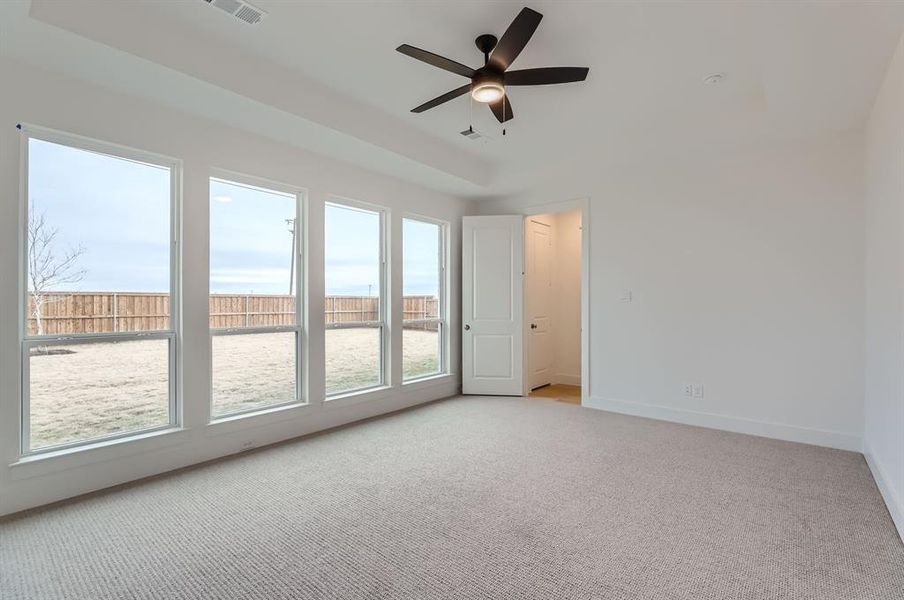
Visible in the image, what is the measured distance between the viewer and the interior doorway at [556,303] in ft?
20.5

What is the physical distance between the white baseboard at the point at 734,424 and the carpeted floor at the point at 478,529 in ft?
0.49

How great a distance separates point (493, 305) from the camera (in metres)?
5.84

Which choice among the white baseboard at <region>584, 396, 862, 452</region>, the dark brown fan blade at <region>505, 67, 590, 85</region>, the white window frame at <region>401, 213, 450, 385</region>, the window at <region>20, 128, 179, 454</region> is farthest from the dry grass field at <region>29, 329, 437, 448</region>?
the white baseboard at <region>584, 396, 862, 452</region>

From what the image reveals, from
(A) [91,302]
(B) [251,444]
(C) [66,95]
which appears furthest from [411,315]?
(C) [66,95]

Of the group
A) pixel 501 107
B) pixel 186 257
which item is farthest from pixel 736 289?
pixel 186 257

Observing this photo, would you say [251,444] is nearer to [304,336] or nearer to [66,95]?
[304,336]

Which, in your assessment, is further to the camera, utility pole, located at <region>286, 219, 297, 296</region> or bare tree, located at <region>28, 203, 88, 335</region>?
utility pole, located at <region>286, 219, 297, 296</region>

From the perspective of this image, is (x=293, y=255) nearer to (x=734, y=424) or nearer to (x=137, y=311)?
(x=137, y=311)

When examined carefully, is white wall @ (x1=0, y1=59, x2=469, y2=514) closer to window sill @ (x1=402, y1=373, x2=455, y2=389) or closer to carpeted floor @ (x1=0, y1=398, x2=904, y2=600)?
window sill @ (x1=402, y1=373, x2=455, y2=389)

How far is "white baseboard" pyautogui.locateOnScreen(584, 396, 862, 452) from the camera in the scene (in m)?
3.76

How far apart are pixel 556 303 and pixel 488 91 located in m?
4.44

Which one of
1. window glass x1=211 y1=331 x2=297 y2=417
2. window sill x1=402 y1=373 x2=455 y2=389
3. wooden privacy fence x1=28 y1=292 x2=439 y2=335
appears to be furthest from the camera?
window sill x1=402 y1=373 x2=455 y2=389

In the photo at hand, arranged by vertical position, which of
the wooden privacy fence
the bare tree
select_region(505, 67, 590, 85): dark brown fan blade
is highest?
select_region(505, 67, 590, 85): dark brown fan blade

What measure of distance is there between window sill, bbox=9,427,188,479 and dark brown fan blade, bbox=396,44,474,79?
3086 millimetres
